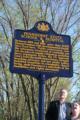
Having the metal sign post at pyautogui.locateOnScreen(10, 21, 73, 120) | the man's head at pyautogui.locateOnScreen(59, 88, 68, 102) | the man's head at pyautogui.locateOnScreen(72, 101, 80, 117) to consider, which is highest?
the metal sign post at pyautogui.locateOnScreen(10, 21, 73, 120)

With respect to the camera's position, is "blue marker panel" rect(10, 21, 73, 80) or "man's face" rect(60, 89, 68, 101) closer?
"man's face" rect(60, 89, 68, 101)

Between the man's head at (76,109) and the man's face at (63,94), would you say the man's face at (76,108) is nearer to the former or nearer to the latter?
the man's head at (76,109)

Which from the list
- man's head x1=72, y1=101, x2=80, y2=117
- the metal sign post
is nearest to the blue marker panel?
the metal sign post

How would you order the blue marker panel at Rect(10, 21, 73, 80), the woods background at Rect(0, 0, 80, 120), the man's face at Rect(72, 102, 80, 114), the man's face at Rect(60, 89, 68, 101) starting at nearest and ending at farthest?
the man's face at Rect(72, 102, 80, 114) < the man's face at Rect(60, 89, 68, 101) < the blue marker panel at Rect(10, 21, 73, 80) < the woods background at Rect(0, 0, 80, 120)

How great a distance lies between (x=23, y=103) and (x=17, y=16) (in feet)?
22.2

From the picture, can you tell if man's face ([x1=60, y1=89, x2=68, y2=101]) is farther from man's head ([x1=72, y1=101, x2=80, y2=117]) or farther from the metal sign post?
the metal sign post

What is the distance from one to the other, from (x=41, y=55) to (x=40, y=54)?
0.04m

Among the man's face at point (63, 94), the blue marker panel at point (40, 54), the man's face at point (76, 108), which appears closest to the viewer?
the man's face at point (76, 108)

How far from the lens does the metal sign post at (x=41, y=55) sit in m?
11.7

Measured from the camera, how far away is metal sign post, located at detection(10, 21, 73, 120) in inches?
460

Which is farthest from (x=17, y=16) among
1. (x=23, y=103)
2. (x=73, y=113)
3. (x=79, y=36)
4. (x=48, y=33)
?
(x=73, y=113)

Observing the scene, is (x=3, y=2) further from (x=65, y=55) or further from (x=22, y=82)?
(x=65, y=55)

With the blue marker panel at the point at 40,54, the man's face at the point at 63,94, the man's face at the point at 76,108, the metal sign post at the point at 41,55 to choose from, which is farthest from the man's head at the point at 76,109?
the blue marker panel at the point at 40,54

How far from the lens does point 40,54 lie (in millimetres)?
11867
